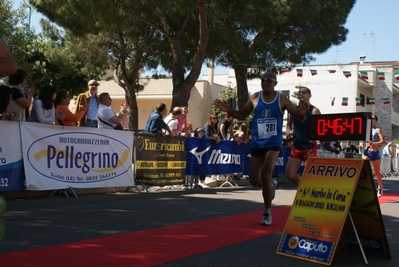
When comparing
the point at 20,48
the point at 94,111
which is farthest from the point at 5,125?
the point at 20,48

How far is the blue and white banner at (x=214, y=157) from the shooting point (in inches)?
538

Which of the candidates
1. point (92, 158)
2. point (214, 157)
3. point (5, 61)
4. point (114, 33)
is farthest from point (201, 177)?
point (5, 61)

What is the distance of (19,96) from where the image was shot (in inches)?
385

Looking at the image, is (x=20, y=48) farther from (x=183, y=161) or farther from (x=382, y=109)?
(x=382, y=109)

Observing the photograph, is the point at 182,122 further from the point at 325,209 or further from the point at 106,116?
the point at 325,209

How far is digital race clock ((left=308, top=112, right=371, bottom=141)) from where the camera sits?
566 cm

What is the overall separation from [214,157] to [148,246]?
859 centimetres

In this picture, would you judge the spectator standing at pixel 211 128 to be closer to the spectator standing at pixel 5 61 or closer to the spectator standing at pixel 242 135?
the spectator standing at pixel 242 135

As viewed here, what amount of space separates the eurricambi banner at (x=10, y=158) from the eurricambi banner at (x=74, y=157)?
0.35ft

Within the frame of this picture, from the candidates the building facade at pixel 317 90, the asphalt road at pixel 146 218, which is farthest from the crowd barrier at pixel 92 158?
the building facade at pixel 317 90

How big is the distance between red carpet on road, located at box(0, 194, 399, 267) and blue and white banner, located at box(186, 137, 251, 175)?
18.7ft

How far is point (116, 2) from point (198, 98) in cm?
3250

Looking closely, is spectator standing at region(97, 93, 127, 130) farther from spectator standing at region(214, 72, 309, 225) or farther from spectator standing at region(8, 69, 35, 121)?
spectator standing at region(214, 72, 309, 225)

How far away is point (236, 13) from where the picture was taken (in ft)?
56.7
